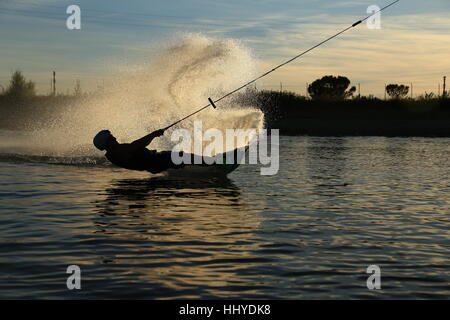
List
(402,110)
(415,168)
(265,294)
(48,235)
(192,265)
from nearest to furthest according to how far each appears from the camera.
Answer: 1. (265,294)
2. (192,265)
3. (48,235)
4. (415,168)
5. (402,110)

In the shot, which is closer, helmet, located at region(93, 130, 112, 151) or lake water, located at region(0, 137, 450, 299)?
lake water, located at region(0, 137, 450, 299)

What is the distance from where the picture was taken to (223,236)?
1174 cm

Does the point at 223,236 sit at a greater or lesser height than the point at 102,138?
lesser

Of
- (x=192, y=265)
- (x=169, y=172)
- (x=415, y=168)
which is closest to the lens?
(x=192, y=265)

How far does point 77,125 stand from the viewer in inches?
1419

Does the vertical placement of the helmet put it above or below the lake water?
above

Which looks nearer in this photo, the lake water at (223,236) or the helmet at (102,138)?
the lake water at (223,236)

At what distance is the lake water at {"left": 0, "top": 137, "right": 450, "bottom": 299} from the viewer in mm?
8555

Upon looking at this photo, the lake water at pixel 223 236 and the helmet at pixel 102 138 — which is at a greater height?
the helmet at pixel 102 138

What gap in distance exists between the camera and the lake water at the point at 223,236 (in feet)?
28.1

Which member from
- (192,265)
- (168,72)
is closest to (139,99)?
(168,72)
